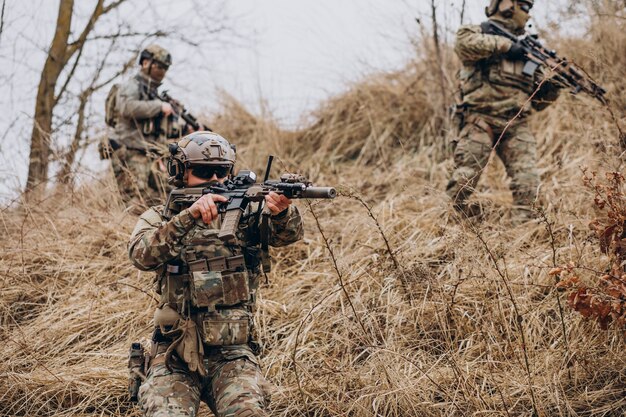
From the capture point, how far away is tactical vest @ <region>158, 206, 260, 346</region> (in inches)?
141

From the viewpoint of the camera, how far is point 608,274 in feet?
12.4

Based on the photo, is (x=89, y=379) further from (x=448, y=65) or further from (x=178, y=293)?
(x=448, y=65)

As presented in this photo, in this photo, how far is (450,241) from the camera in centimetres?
495

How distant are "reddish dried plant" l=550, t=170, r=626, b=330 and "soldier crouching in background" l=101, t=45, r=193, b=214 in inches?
161

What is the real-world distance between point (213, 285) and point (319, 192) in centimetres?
67

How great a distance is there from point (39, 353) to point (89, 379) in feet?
1.83

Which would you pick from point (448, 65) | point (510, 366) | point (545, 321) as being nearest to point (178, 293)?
point (510, 366)

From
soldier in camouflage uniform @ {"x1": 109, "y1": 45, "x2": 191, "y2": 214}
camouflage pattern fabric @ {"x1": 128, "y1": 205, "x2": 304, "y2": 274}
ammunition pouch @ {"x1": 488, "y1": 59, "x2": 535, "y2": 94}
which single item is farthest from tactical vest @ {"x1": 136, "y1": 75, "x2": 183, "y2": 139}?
camouflage pattern fabric @ {"x1": 128, "y1": 205, "x2": 304, "y2": 274}

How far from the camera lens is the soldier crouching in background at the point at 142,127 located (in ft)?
23.1

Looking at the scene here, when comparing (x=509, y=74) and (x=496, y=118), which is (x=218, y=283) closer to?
(x=496, y=118)

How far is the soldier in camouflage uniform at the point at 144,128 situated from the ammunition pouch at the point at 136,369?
3.30 m

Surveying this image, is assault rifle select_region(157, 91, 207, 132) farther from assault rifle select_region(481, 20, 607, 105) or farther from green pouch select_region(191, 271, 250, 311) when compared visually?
green pouch select_region(191, 271, 250, 311)

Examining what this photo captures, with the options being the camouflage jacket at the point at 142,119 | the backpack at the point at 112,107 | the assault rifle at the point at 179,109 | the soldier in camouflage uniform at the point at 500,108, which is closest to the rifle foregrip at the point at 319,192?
the soldier in camouflage uniform at the point at 500,108

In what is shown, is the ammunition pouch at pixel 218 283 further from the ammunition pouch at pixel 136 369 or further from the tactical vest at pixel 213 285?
the ammunition pouch at pixel 136 369
